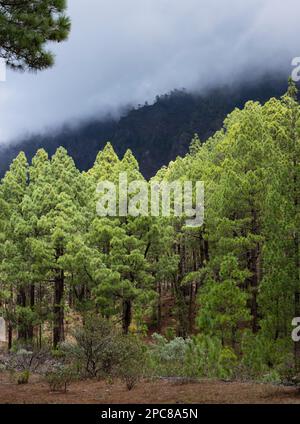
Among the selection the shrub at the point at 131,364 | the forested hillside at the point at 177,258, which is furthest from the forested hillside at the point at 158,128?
the shrub at the point at 131,364

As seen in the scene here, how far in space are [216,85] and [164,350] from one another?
13763 centimetres

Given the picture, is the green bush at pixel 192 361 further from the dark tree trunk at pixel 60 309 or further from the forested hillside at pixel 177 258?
the dark tree trunk at pixel 60 309

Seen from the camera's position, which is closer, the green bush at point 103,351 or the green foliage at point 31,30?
the green foliage at point 31,30

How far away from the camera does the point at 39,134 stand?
177m

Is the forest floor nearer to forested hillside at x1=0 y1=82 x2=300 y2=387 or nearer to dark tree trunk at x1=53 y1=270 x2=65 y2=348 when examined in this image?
forested hillside at x1=0 y1=82 x2=300 y2=387

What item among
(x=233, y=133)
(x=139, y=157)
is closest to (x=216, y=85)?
(x=139, y=157)

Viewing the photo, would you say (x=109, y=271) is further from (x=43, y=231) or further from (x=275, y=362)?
(x=275, y=362)

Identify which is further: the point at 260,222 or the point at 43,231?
the point at 43,231

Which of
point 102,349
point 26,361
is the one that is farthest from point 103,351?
point 26,361

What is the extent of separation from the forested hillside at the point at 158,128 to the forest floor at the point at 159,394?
4452 inches

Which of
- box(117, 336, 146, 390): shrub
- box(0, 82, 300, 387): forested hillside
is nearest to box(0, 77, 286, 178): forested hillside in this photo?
box(0, 82, 300, 387): forested hillside

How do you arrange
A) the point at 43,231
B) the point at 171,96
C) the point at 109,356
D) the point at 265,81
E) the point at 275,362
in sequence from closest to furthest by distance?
1. the point at 109,356
2. the point at 275,362
3. the point at 43,231
4. the point at 265,81
5. the point at 171,96

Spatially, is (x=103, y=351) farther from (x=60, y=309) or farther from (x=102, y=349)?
(x=60, y=309)

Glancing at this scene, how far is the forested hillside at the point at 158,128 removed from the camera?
420ft
